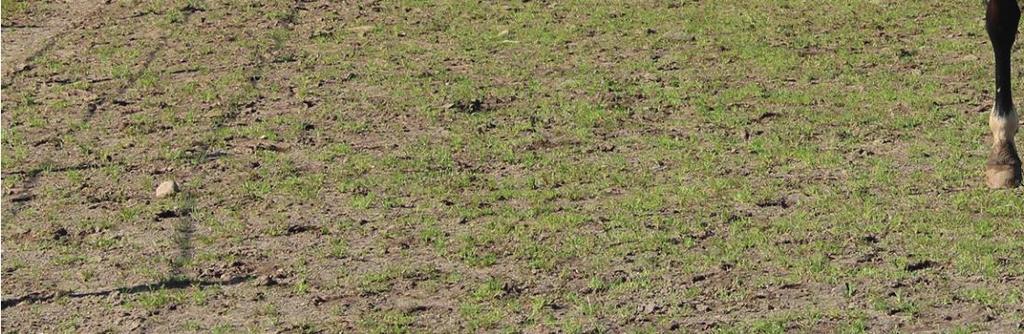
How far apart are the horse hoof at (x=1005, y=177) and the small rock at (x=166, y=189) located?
A: 3.45m

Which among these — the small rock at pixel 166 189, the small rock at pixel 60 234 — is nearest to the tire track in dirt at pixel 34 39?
the small rock at pixel 166 189

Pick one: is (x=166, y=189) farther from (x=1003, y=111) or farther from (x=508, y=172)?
(x=1003, y=111)

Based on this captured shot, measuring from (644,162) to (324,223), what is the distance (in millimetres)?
1655

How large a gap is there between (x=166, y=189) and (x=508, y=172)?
4.93 feet

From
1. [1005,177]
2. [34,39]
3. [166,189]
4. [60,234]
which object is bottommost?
[1005,177]

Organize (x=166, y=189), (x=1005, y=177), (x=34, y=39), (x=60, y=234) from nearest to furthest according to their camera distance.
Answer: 1. (x=60, y=234)
2. (x=1005, y=177)
3. (x=166, y=189)
4. (x=34, y=39)

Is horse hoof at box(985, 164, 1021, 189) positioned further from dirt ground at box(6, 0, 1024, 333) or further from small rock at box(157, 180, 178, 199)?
small rock at box(157, 180, 178, 199)

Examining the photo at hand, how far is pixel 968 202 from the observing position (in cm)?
672

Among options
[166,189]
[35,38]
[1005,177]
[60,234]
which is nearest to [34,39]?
[35,38]

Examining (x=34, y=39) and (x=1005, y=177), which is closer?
(x=1005, y=177)

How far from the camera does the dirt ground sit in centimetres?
561

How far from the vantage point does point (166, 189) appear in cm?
710

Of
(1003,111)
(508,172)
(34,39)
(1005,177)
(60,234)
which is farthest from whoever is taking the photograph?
(34,39)

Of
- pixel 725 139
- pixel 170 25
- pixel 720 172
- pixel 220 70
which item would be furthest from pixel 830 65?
pixel 170 25
